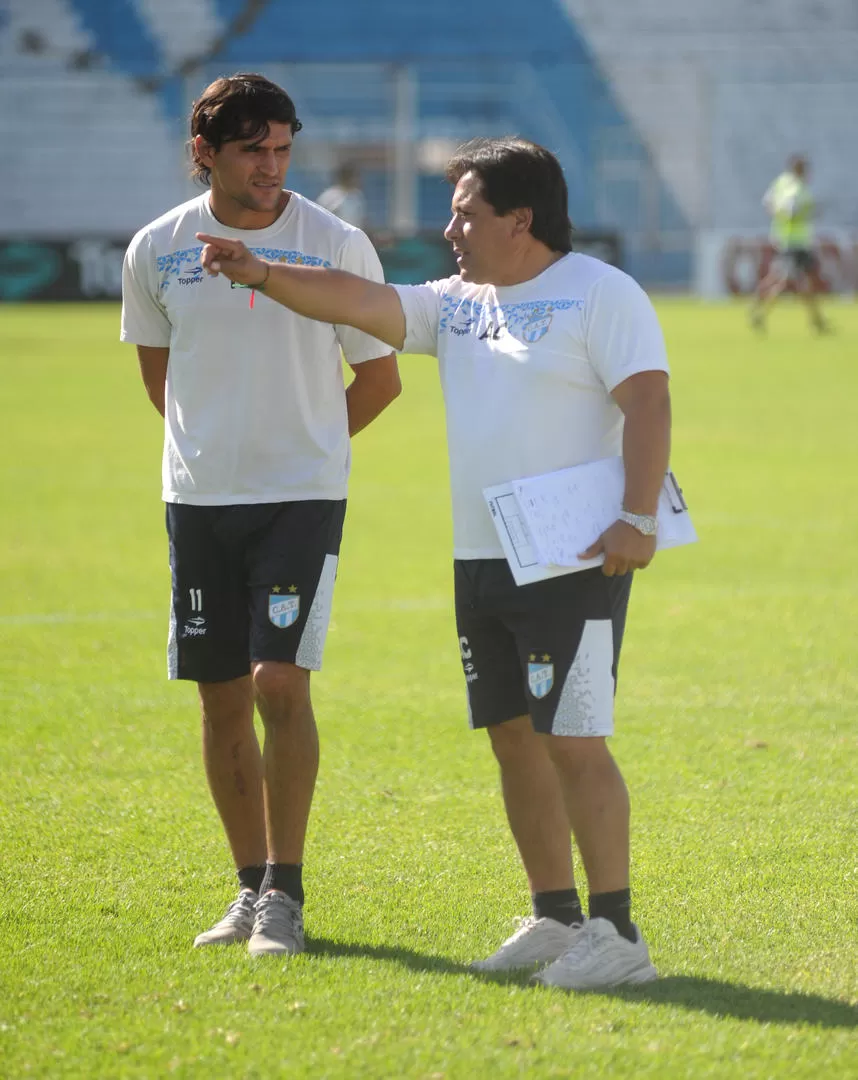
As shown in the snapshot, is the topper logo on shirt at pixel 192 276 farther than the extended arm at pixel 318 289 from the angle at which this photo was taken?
Yes

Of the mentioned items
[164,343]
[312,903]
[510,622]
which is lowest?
[312,903]

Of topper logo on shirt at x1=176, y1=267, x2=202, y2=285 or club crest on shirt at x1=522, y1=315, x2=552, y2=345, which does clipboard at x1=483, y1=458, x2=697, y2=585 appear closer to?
club crest on shirt at x1=522, y1=315, x2=552, y2=345

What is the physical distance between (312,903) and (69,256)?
92.8ft

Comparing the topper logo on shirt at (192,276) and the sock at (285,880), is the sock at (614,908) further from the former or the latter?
the topper logo on shirt at (192,276)

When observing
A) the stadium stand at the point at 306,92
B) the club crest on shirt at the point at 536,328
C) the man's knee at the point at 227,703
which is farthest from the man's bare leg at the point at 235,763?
the stadium stand at the point at 306,92

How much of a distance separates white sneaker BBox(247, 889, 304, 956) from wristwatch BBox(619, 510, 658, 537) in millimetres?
1262

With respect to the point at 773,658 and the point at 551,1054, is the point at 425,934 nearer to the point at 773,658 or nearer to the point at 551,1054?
the point at 551,1054

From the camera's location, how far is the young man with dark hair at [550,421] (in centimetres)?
362

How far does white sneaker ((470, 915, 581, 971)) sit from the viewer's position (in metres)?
3.82

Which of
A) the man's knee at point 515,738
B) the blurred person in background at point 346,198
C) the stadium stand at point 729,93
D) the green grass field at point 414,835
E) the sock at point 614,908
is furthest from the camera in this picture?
the stadium stand at point 729,93

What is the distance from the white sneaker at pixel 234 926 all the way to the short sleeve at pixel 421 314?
1.44 meters

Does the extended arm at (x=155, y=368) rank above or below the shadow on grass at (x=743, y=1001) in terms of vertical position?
above

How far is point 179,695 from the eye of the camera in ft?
22.1

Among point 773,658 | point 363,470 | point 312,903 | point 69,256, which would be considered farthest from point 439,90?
point 312,903
